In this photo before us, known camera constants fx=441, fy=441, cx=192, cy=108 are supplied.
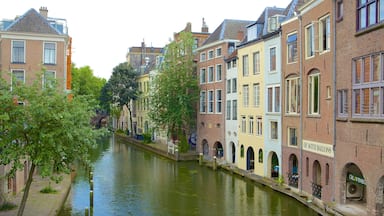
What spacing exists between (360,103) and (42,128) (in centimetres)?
1324

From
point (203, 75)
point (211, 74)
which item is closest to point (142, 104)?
point (203, 75)

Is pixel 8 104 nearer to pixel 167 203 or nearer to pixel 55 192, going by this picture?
pixel 55 192

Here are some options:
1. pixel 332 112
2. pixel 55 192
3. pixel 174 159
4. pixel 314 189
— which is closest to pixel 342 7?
pixel 332 112

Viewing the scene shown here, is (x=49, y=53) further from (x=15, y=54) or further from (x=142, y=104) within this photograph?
(x=142, y=104)

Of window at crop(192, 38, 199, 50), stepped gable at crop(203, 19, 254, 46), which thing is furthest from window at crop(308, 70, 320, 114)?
window at crop(192, 38, 199, 50)

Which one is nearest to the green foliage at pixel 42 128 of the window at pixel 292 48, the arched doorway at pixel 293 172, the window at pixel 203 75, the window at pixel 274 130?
the arched doorway at pixel 293 172

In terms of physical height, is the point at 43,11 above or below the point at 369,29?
above

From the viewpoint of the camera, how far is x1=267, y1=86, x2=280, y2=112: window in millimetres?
30625

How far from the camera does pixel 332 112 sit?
867 inches

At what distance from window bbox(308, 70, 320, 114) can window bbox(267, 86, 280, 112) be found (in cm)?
519

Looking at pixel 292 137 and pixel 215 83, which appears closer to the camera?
pixel 292 137

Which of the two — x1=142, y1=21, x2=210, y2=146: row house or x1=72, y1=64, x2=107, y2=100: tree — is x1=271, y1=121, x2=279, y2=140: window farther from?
x1=72, y1=64, x2=107, y2=100: tree

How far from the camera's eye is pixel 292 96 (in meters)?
28.0

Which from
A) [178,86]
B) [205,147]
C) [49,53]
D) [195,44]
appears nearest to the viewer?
[49,53]
